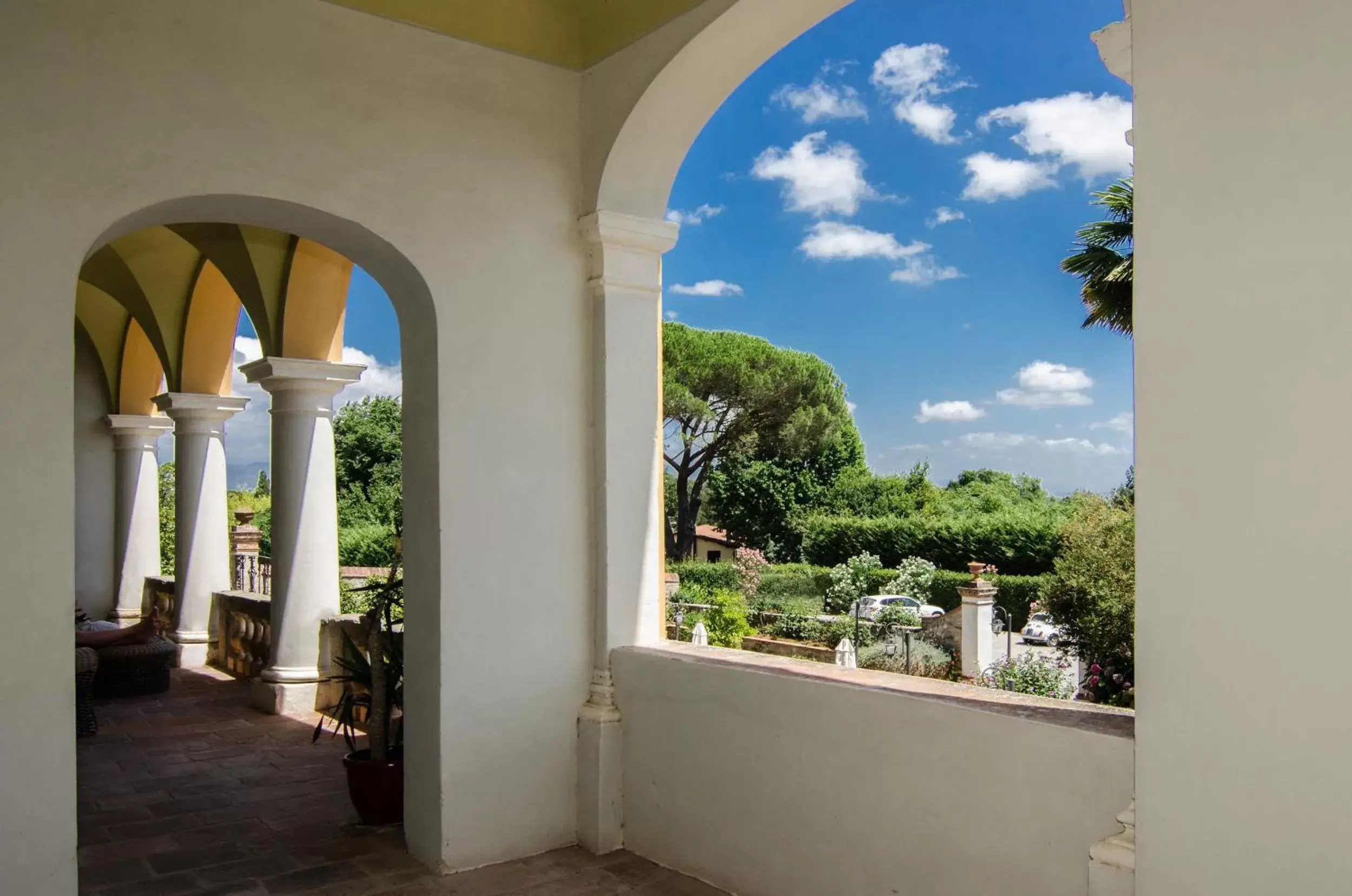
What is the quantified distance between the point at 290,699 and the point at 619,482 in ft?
13.0

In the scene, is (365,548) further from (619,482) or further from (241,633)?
(619,482)

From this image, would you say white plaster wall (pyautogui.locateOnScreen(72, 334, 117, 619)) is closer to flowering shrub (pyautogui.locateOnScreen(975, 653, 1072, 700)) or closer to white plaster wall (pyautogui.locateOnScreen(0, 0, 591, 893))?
white plaster wall (pyautogui.locateOnScreen(0, 0, 591, 893))

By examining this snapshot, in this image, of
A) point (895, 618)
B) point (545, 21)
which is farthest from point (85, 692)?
point (895, 618)

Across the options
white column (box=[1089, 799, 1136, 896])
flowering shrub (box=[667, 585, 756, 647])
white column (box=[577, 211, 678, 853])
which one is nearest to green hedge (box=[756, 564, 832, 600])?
flowering shrub (box=[667, 585, 756, 647])

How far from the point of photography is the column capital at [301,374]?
277 inches

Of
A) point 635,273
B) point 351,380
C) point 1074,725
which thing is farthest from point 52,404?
point 351,380

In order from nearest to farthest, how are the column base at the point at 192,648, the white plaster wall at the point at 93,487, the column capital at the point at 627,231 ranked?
the column capital at the point at 627,231, the column base at the point at 192,648, the white plaster wall at the point at 93,487

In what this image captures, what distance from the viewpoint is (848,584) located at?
25.7m

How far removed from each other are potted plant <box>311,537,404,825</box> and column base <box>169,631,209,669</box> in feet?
16.3

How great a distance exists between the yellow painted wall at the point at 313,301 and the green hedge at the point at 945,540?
66.3 feet

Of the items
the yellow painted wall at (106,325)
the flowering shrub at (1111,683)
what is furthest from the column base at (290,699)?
the flowering shrub at (1111,683)

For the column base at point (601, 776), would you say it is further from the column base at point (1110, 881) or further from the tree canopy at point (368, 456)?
the tree canopy at point (368, 456)

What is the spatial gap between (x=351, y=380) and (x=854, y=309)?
4396 cm

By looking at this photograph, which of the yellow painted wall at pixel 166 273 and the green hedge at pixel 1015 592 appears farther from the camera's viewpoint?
the green hedge at pixel 1015 592
